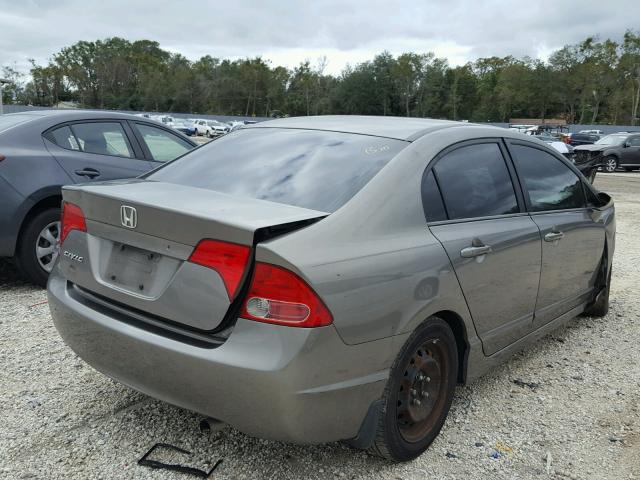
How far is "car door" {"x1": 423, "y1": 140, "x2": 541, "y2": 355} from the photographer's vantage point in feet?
9.65

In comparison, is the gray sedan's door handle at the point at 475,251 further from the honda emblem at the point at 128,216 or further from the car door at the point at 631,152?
the car door at the point at 631,152

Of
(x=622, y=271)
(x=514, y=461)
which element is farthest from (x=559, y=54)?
(x=514, y=461)

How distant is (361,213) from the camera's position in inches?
99.5

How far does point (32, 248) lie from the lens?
5172mm

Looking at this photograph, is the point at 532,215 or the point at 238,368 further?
the point at 532,215

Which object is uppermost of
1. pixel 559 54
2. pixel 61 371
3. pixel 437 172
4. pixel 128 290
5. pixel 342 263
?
pixel 559 54

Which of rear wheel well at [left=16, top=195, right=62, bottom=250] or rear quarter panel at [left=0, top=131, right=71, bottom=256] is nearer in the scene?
rear quarter panel at [left=0, top=131, right=71, bottom=256]

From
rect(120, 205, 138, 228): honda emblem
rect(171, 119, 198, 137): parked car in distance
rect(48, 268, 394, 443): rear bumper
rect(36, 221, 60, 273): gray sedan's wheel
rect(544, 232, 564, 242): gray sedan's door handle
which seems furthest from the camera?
rect(171, 119, 198, 137): parked car in distance

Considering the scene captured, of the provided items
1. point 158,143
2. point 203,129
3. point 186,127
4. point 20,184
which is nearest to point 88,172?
point 20,184

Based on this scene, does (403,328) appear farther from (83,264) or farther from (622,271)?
(622,271)

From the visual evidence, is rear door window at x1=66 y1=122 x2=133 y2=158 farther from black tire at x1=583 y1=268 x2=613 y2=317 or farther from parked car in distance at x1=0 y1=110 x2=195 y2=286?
black tire at x1=583 y1=268 x2=613 y2=317

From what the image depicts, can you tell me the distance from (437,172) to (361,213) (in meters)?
0.67

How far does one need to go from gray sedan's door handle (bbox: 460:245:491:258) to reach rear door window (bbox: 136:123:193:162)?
401 centimetres

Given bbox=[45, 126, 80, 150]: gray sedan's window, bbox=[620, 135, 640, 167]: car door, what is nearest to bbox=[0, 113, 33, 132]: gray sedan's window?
bbox=[45, 126, 80, 150]: gray sedan's window
